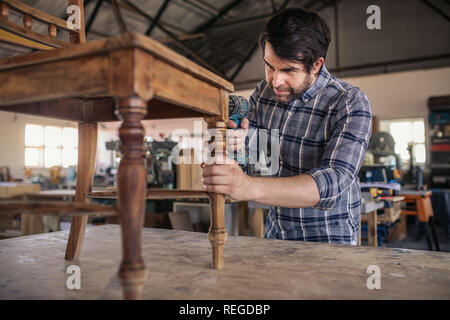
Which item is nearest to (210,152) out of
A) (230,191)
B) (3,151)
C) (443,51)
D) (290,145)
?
(230,191)

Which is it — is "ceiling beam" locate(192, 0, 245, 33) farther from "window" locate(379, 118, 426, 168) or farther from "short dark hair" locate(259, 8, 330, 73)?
"short dark hair" locate(259, 8, 330, 73)

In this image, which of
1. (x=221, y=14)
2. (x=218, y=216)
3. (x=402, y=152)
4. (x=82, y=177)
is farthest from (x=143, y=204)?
(x=221, y=14)

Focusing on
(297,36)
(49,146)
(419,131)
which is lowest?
(297,36)

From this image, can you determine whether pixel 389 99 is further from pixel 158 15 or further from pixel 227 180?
pixel 227 180

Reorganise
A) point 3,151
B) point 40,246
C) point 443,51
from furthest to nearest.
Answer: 1. point 3,151
2. point 443,51
3. point 40,246

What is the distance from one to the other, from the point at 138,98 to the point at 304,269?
686 millimetres

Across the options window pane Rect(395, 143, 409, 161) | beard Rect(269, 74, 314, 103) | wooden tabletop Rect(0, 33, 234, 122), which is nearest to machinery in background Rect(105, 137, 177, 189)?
beard Rect(269, 74, 314, 103)

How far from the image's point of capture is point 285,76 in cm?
137

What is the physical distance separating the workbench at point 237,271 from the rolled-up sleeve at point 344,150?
Result: 0.71ft

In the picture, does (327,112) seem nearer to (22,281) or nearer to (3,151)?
(22,281)

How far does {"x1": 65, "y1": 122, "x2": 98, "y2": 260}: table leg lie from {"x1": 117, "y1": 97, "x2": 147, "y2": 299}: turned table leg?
572 millimetres

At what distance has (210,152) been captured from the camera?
1049 millimetres

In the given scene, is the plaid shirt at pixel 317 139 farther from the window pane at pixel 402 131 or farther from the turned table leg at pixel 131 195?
the window pane at pixel 402 131

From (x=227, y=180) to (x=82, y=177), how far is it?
1.74ft
